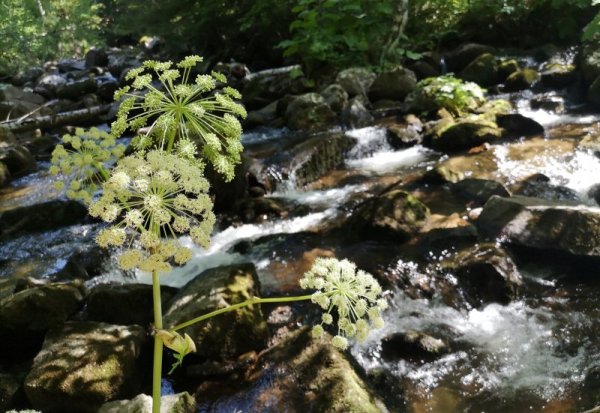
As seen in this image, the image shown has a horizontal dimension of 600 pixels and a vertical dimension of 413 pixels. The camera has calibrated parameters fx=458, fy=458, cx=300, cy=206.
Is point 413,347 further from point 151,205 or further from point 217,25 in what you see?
point 217,25

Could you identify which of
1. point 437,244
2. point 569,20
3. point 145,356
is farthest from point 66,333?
point 569,20

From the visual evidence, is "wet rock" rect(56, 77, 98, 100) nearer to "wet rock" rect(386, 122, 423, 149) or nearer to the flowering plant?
"wet rock" rect(386, 122, 423, 149)

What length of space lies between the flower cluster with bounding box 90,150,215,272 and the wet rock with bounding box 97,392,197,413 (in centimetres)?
230

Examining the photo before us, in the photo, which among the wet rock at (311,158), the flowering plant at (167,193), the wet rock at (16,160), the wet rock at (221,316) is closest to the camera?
the flowering plant at (167,193)

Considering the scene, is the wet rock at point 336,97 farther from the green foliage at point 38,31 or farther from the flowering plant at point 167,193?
the flowering plant at point 167,193

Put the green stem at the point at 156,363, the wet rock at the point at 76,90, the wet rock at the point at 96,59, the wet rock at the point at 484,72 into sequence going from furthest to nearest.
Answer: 1. the wet rock at the point at 96,59
2. the wet rock at the point at 76,90
3. the wet rock at the point at 484,72
4. the green stem at the point at 156,363

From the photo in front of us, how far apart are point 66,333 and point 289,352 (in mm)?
2065

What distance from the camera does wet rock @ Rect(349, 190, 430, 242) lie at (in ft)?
21.1

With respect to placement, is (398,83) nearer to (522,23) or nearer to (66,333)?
(522,23)

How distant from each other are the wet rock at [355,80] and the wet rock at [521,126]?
4.35 m

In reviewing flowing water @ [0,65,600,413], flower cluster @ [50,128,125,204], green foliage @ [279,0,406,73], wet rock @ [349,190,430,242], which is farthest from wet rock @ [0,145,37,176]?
flower cluster @ [50,128,125,204]

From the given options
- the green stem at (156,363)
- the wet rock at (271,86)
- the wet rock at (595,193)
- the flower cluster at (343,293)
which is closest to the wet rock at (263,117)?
the wet rock at (271,86)

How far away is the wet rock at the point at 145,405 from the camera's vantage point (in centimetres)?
331

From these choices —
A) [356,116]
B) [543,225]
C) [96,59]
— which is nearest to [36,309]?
[543,225]
